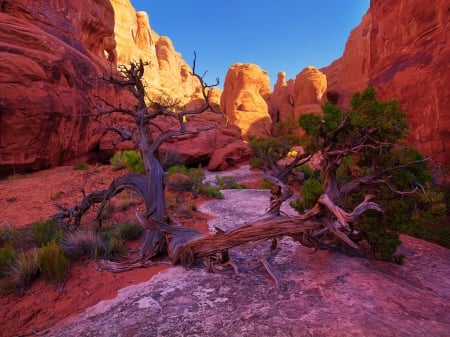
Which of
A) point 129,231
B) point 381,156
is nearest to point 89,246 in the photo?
point 129,231

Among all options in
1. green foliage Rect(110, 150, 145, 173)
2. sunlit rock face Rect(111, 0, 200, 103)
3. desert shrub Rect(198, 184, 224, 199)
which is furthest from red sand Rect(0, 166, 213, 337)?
sunlit rock face Rect(111, 0, 200, 103)

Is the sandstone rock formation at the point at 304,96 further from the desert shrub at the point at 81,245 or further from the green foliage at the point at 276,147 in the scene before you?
the desert shrub at the point at 81,245

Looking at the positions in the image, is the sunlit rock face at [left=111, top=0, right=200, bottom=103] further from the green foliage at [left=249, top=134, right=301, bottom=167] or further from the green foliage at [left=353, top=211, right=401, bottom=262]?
the green foliage at [left=353, top=211, right=401, bottom=262]

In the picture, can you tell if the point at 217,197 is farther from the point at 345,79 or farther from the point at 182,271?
the point at 345,79

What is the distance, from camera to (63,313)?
352 cm

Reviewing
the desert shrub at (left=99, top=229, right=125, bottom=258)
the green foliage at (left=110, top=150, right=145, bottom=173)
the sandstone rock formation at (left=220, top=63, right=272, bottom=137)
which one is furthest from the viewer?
the sandstone rock formation at (left=220, top=63, right=272, bottom=137)

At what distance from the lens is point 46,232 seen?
5.98 metres

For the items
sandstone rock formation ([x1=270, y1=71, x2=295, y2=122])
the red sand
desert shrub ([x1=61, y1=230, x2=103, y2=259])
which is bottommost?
the red sand

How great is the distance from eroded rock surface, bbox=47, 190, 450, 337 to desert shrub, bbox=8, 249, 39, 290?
5.06 feet

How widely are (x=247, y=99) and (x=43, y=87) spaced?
33661 mm

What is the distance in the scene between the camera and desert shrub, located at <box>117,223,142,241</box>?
5.97 m

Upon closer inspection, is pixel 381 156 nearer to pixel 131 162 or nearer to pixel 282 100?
pixel 131 162

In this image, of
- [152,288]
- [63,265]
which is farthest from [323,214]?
[63,265]

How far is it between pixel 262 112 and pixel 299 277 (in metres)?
41.8
